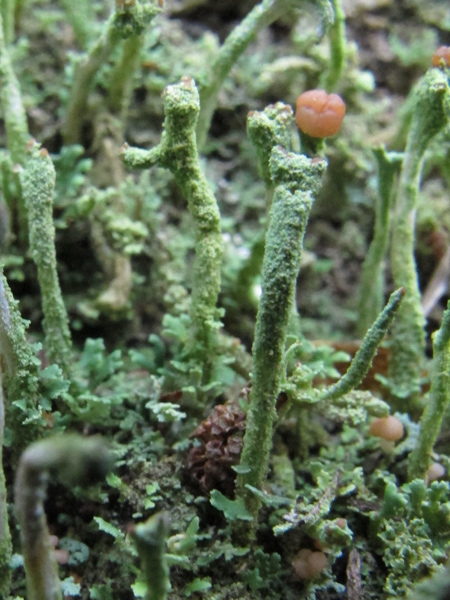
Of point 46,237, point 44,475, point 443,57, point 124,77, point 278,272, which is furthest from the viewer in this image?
point 124,77

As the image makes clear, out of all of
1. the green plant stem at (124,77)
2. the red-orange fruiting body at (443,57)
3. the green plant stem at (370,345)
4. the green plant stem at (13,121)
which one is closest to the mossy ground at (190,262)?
the green plant stem at (124,77)

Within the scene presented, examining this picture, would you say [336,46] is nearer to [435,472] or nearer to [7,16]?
[7,16]

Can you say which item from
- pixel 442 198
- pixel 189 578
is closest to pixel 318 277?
pixel 442 198

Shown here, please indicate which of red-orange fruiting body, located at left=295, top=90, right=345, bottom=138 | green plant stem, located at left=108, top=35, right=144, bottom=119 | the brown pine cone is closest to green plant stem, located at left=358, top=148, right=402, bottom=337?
red-orange fruiting body, located at left=295, top=90, right=345, bottom=138

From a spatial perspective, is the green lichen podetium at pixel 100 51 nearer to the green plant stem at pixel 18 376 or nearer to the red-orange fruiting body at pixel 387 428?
the green plant stem at pixel 18 376

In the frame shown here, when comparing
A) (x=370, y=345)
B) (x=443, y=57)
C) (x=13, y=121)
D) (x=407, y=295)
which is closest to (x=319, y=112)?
(x=443, y=57)

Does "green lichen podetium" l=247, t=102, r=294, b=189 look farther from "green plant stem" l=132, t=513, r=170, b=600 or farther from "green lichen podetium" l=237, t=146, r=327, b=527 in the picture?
"green plant stem" l=132, t=513, r=170, b=600
